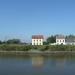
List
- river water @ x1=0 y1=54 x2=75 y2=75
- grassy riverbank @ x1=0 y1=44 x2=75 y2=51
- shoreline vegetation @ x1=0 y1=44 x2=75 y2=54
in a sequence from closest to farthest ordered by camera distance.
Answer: river water @ x1=0 y1=54 x2=75 y2=75 → shoreline vegetation @ x1=0 y1=44 x2=75 y2=54 → grassy riverbank @ x1=0 y1=44 x2=75 y2=51

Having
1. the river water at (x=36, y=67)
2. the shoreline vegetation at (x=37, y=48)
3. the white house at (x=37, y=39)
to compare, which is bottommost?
the river water at (x=36, y=67)

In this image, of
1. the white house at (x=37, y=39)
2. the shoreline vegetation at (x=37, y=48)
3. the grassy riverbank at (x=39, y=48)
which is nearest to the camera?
the shoreline vegetation at (x=37, y=48)

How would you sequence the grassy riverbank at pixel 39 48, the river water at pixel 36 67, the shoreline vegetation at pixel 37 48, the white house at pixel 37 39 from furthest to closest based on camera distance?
1. the white house at pixel 37 39
2. the grassy riverbank at pixel 39 48
3. the shoreline vegetation at pixel 37 48
4. the river water at pixel 36 67

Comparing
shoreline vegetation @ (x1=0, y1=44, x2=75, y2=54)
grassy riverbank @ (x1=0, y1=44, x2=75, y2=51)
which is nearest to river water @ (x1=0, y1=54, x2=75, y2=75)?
shoreline vegetation @ (x1=0, y1=44, x2=75, y2=54)

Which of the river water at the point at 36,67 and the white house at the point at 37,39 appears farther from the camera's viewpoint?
the white house at the point at 37,39

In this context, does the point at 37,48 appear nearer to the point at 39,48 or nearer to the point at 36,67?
the point at 39,48

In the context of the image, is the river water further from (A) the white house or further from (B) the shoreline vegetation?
(A) the white house

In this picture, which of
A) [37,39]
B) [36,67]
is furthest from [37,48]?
[36,67]

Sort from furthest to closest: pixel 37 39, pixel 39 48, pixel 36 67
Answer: pixel 37 39 → pixel 39 48 → pixel 36 67

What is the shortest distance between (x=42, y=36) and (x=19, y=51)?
87.0 feet

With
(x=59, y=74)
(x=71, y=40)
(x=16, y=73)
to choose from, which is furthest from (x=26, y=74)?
(x=71, y=40)

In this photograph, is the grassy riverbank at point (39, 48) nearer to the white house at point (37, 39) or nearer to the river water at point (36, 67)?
the white house at point (37, 39)

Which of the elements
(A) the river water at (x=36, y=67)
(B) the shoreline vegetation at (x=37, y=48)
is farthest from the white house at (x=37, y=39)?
(A) the river water at (x=36, y=67)

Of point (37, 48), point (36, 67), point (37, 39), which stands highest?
point (37, 39)
